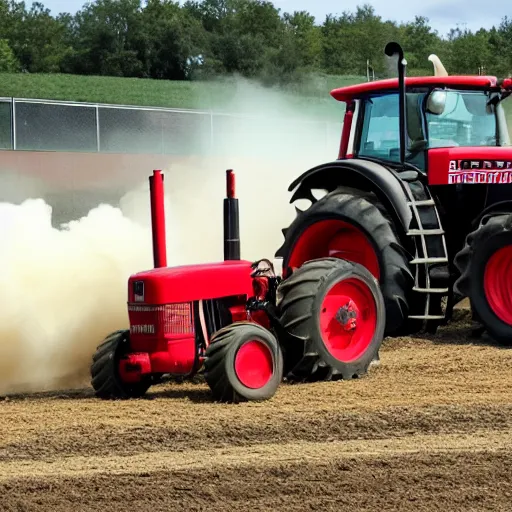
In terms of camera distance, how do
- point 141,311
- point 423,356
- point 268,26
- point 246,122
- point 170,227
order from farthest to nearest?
point 268,26 → point 246,122 → point 170,227 → point 423,356 → point 141,311

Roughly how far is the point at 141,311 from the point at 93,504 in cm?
256

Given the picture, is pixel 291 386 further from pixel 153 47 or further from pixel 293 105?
pixel 153 47

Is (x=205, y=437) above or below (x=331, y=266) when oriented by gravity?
below

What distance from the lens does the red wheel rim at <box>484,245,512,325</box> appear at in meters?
8.84

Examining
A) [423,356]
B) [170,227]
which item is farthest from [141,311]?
[170,227]

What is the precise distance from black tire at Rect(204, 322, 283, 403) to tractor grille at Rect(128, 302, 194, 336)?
0.26m

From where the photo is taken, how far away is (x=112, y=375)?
7.32 meters

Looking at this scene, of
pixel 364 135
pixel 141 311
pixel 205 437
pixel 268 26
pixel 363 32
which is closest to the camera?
pixel 205 437

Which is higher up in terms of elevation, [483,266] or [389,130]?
[389,130]

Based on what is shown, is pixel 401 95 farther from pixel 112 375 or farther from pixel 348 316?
pixel 112 375

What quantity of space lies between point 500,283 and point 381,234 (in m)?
1.04

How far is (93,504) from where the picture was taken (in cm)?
475

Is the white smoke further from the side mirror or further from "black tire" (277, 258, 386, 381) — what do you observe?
the side mirror

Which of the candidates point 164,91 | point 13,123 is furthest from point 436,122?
point 164,91
